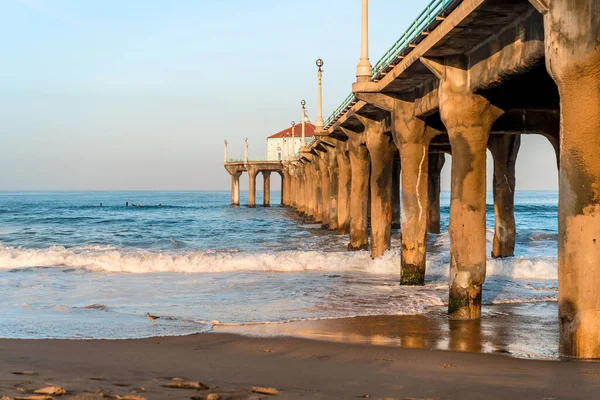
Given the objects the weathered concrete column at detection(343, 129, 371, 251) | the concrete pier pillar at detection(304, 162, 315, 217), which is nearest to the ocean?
the weathered concrete column at detection(343, 129, 371, 251)

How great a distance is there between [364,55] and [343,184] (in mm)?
15672

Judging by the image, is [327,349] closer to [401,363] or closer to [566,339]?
[401,363]

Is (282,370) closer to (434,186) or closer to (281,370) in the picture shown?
(281,370)

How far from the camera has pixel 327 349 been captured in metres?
9.31

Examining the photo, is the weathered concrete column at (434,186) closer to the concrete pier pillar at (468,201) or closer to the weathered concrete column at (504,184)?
the weathered concrete column at (504,184)

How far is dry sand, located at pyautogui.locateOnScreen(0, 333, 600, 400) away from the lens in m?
6.30

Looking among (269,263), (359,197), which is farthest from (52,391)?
(359,197)

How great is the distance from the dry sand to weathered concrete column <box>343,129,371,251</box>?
1777cm

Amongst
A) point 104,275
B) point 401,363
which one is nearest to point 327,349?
point 401,363

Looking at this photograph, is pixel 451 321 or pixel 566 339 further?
pixel 451 321

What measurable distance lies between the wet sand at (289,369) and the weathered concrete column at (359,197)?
17.0 metres

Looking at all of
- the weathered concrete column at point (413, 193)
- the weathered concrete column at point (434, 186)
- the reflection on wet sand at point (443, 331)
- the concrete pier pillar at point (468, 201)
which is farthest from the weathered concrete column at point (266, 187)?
the concrete pier pillar at point (468, 201)

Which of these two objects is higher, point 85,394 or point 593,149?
point 593,149

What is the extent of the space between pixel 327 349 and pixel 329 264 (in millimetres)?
13810
